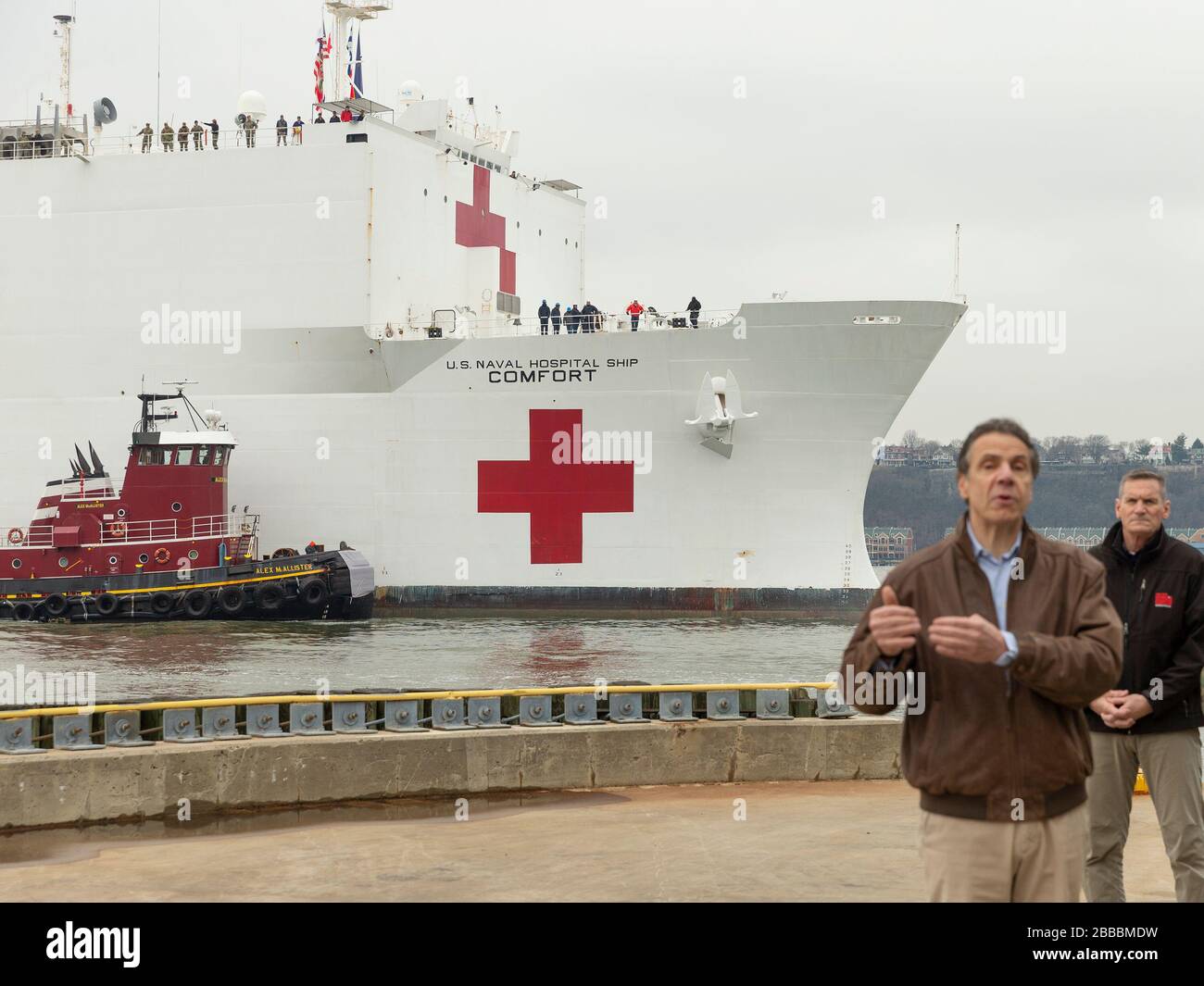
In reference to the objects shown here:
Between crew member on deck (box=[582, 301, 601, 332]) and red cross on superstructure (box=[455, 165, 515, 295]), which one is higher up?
red cross on superstructure (box=[455, 165, 515, 295])

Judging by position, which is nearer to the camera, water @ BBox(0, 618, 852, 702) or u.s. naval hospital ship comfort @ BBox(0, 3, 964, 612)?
water @ BBox(0, 618, 852, 702)

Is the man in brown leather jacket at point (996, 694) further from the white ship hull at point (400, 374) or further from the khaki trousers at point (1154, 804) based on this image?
the white ship hull at point (400, 374)

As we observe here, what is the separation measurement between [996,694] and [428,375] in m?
16.9

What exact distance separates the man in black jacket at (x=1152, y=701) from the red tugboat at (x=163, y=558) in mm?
15148

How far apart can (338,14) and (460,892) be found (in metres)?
20.0

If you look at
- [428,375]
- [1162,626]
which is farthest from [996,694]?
[428,375]

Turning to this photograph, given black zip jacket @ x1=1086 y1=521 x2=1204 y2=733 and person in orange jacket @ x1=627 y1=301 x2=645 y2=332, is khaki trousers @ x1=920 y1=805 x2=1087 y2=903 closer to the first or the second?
black zip jacket @ x1=1086 y1=521 x2=1204 y2=733

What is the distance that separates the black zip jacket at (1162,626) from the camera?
3438 mm

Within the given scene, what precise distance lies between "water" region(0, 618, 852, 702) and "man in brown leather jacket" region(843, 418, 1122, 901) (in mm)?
→ 10217

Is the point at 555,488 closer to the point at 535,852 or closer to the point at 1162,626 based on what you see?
the point at 535,852

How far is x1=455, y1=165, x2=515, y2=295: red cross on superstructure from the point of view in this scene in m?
20.9

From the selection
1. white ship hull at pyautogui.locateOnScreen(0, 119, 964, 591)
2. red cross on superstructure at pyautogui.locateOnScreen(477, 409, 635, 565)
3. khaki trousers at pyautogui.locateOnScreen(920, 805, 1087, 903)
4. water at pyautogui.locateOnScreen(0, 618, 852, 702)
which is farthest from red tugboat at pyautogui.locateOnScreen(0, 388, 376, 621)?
khaki trousers at pyautogui.locateOnScreen(920, 805, 1087, 903)

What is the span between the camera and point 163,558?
731 inches
